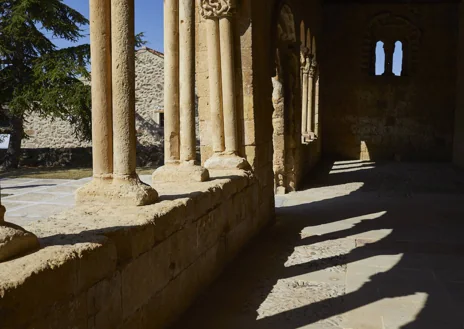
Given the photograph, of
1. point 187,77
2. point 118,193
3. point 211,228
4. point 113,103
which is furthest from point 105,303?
point 187,77

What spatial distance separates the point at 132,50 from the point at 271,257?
2199 mm

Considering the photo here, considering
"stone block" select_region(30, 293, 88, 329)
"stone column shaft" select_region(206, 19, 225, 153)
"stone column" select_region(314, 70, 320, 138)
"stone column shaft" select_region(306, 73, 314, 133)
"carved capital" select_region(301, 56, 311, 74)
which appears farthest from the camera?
"stone column" select_region(314, 70, 320, 138)

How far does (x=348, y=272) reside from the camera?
381 cm

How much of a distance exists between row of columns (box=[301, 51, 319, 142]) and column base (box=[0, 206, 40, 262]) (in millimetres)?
9339

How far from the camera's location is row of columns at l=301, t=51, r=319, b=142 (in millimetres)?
10938

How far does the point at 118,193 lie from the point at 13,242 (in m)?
1.17

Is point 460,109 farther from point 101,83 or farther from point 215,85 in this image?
point 101,83

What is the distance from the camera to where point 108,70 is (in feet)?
9.80

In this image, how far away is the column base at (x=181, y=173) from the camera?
3.94 metres

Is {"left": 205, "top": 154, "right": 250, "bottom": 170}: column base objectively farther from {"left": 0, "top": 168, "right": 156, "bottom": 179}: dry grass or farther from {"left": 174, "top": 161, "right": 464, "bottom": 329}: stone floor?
{"left": 0, "top": 168, "right": 156, "bottom": 179}: dry grass

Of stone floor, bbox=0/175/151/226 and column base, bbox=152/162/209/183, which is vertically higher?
column base, bbox=152/162/209/183

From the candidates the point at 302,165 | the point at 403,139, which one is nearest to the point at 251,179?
the point at 302,165

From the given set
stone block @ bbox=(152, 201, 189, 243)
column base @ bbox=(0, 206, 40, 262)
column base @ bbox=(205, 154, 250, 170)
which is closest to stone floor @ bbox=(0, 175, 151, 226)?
column base @ bbox=(205, 154, 250, 170)

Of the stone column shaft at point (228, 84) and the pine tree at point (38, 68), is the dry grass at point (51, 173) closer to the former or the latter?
the pine tree at point (38, 68)
